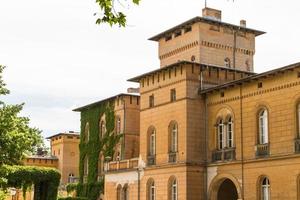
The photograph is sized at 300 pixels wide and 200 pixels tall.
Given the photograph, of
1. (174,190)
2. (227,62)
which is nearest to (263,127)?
(174,190)

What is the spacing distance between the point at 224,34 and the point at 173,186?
11.9 meters

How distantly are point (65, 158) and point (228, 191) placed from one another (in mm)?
36737

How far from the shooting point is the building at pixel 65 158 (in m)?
67.6

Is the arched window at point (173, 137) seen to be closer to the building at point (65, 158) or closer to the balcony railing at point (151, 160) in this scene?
the balcony railing at point (151, 160)

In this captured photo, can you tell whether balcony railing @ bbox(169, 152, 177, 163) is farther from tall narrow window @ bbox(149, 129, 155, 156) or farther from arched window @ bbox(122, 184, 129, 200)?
arched window @ bbox(122, 184, 129, 200)

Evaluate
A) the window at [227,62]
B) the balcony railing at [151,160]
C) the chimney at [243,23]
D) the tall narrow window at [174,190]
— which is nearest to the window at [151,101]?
the balcony railing at [151,160]

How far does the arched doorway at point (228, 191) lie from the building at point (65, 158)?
117 feet

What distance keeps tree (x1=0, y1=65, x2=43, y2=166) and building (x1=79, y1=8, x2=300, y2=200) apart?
36.5ft

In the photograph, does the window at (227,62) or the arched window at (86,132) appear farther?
the arched window at (86,132)

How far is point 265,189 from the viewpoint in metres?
30.1

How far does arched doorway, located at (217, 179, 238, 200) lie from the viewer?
3406 centimetres

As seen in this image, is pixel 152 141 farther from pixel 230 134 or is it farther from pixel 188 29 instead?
pixel 188 29

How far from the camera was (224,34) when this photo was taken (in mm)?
40250

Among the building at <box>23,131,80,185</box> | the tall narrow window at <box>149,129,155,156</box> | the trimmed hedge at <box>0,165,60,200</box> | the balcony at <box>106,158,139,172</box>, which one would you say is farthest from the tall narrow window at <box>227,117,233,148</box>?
the building at <box>23,131,80,185</box>
